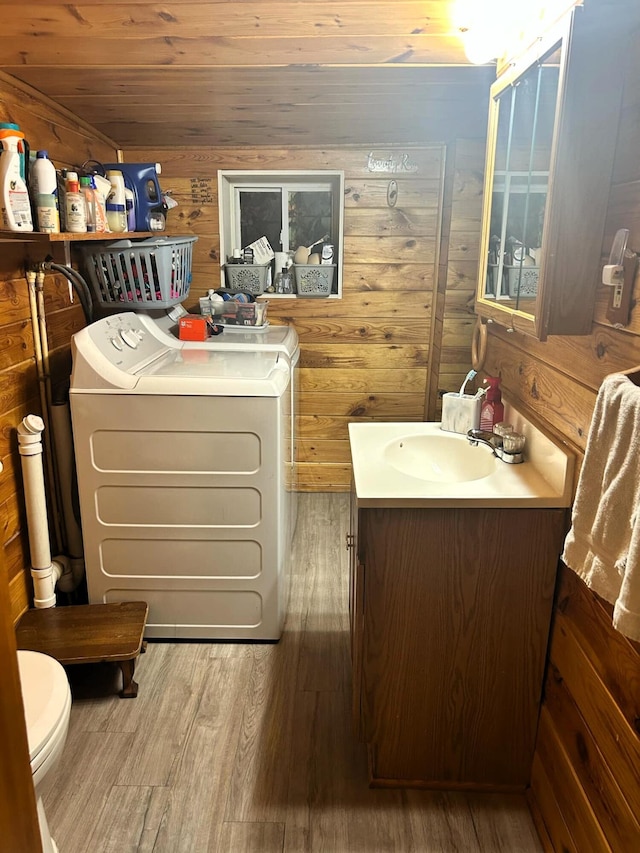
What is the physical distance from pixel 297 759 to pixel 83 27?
2.17 metres

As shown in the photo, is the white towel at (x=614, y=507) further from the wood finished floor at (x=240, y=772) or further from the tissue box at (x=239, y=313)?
the tissue box at (x=239, y=313)

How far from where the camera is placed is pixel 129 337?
239 cm

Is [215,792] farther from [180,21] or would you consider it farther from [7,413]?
[180,21]

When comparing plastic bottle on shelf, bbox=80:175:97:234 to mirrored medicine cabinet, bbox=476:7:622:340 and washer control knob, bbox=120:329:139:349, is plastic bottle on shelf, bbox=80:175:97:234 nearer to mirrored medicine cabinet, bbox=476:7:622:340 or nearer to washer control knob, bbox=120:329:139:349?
washer control knob, bbox=120:329:139:349

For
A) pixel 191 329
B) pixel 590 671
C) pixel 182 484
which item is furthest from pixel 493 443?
pixel 191 329

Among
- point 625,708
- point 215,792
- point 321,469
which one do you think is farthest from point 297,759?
point 321,469

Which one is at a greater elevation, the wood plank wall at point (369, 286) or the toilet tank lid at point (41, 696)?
the wood plank wall at point (369, 286)

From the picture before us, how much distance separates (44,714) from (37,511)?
36.4 inches

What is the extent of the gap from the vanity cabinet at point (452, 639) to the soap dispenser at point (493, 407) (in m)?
0.51

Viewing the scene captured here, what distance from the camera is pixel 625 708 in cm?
116

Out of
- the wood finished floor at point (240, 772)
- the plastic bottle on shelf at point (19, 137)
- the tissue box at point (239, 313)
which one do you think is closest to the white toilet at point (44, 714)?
the wood finished floor at point (240, 772)

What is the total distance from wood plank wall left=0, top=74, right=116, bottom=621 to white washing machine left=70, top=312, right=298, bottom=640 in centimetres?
21

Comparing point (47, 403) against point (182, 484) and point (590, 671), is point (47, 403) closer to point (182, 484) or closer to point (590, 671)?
point (182, 484)

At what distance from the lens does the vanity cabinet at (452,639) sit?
1523 mm
